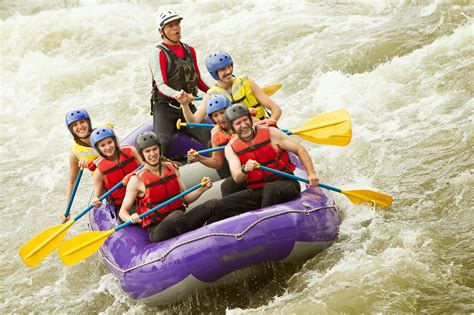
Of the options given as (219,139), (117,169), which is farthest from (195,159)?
(117,169)

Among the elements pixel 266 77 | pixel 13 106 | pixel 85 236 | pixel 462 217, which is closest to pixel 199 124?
pixel 85 236

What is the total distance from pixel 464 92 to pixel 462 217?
2293 mm

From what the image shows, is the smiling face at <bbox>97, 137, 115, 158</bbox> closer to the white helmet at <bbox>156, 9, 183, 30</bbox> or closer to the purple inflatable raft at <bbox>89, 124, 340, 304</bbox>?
the purple inflatable raft at <bbox>89, 124, 340, 304</bbox>

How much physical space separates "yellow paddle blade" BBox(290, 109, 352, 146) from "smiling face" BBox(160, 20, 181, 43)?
133 centimetres

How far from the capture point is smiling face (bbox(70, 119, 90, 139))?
6.00 metres

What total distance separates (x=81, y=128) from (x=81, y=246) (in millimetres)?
1102

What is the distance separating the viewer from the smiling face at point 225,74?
595 centimetres

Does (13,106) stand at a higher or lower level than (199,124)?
higher

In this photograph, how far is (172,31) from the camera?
6.32 meters

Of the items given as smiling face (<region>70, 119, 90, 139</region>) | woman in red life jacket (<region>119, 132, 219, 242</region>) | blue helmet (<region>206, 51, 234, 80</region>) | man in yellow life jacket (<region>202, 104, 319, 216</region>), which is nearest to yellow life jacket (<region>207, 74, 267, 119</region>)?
blue helmet (<region>206, 51, 234, 80</region>)

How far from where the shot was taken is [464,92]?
743 cm

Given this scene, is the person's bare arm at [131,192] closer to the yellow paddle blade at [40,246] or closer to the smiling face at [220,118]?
the yellow paddle blade at [40,246]

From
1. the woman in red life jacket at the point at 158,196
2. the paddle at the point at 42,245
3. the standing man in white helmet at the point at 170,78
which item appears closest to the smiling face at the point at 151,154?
the woman in red life jacket at the point at 158,196

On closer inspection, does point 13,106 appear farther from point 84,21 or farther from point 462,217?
point 462,217
